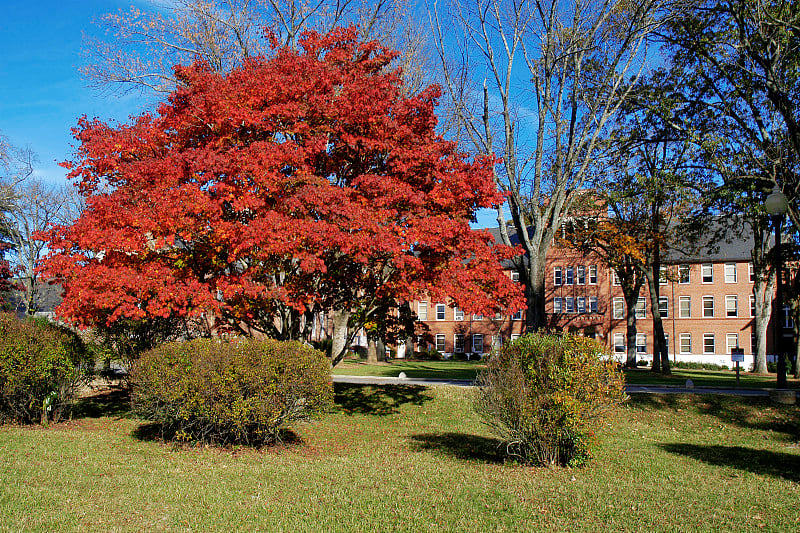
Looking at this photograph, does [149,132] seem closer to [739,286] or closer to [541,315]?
[541,315]

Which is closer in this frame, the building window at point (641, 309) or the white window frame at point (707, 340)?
the white window frame at point (707, 340)

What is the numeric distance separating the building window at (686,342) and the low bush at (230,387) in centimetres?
4680

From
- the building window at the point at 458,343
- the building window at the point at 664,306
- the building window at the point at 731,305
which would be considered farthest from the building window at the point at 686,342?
the building window at the point at 458,343

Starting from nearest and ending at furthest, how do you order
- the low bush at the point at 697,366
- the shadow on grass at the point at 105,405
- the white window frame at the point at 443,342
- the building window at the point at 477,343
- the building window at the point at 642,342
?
the shadow on grass at the point at 105,405 < the low bush at the point at 697,366 < the building window at the point at 642,342 < the building window at the point at 477,343 < the white window frame at the point at 443,342

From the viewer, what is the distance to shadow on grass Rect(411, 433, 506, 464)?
9.99 metres

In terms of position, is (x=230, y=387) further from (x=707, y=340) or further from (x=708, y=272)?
(x=708, y=272)

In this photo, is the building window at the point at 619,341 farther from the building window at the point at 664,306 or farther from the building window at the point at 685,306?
the building window at the point at 685,306

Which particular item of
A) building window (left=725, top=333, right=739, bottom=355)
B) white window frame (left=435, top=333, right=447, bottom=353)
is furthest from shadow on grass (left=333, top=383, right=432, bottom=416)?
building window (left=725, top=333, right=739, bottom=355)

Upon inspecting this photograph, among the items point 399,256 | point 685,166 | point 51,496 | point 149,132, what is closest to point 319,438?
point 399,256

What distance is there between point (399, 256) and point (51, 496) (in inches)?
250

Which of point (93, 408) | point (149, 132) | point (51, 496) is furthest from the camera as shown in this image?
→ point (93, 408)

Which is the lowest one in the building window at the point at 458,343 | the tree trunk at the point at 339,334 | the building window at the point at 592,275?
the building window at the point at 458,343

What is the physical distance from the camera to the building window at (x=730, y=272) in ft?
163

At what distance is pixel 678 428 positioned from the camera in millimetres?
14039
